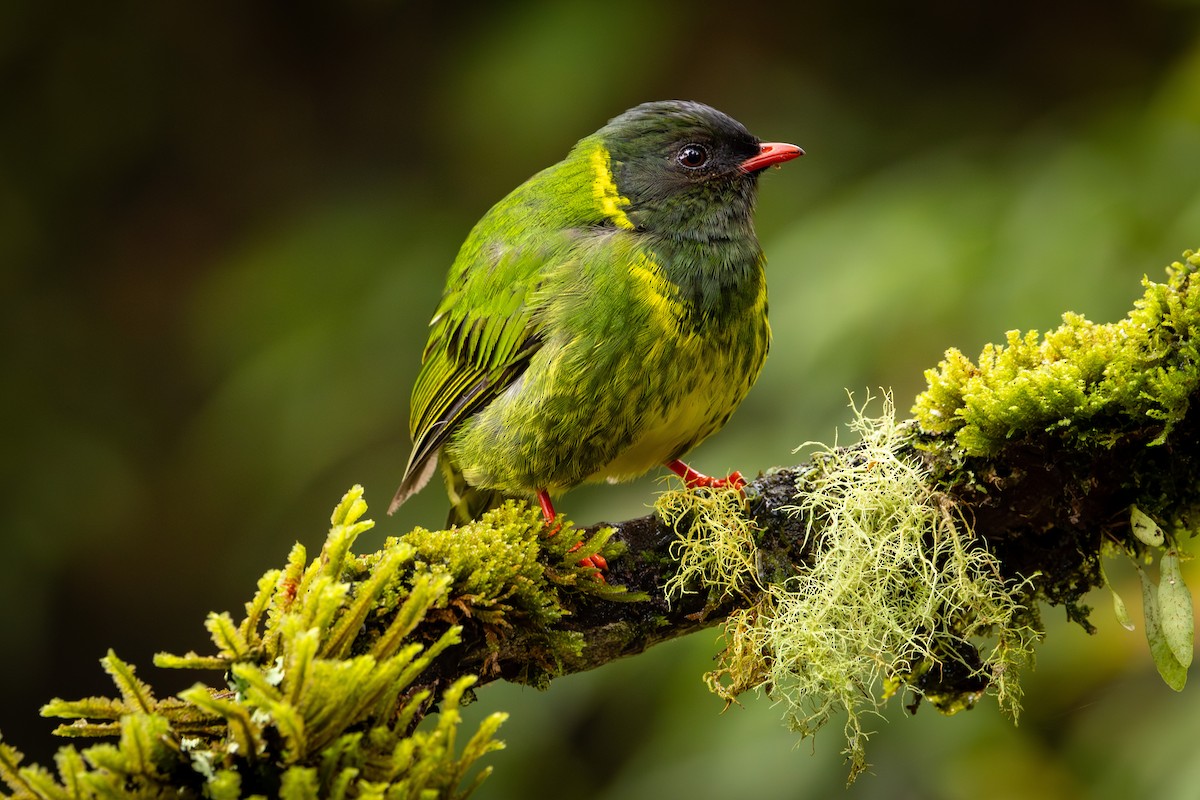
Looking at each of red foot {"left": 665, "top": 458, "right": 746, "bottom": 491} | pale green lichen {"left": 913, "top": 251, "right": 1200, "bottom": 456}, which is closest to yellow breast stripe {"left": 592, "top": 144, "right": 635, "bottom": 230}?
red foot {"left": 665, "top": 458, "right": 746, "bottom": 491}

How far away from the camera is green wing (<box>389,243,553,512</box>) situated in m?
2.66

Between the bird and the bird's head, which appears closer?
the bird

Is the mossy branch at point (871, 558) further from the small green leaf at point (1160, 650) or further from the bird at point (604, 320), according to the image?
the bird at point (604, 320)

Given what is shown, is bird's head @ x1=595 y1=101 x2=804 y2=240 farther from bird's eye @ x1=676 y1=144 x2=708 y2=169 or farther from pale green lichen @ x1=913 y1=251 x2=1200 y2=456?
pale green lichen @ x1=913 y1=251 x2=1200 y2=456

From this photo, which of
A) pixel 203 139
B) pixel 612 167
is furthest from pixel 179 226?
pixel 612 167

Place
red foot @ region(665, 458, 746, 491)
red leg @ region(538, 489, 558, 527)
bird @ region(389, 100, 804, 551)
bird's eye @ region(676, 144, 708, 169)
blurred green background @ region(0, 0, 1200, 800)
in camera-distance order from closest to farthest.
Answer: red foot @ region(665, 458, 746, 491), bird @ region(389, 100, 804, 551), red leg @ region(538, 489, 558, 527), bird's eye @ region(676, 144, 708, 169), blurred green background @ region(0, 0, 1200, 800)

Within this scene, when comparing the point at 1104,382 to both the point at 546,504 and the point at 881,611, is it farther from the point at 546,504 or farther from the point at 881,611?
the point at 546,504

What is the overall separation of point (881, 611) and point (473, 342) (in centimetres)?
122

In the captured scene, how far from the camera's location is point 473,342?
9.20 feet

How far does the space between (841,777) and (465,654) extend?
166 cm

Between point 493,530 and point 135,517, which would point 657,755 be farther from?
point 135,517

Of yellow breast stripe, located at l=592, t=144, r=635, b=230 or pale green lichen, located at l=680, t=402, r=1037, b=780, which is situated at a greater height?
yellow breast stripe, located at l=592, t=144, r=635, b=230

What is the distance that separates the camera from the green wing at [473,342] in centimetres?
266

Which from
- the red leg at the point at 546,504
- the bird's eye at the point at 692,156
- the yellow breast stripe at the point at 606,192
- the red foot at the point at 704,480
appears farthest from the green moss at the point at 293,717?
the bird's eye at the point at 692,156
